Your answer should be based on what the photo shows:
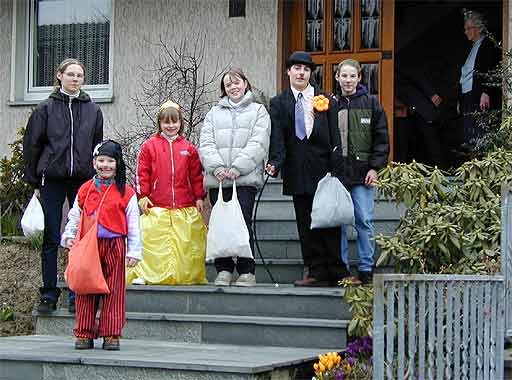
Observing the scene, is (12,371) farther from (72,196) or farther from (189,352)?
(72,196)

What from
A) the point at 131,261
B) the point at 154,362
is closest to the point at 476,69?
the point at 131,261

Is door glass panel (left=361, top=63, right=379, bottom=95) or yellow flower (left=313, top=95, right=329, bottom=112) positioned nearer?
yellow flower (left=313, top=95, right=329, bottom=112)

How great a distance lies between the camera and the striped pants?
25.0ft

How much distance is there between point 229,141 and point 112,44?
4.42m

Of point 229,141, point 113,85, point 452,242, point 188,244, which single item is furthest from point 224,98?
point 113,85

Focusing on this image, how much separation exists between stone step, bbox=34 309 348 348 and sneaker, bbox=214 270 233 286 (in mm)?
427

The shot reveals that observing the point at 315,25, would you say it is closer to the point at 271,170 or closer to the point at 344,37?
the point at 344,37

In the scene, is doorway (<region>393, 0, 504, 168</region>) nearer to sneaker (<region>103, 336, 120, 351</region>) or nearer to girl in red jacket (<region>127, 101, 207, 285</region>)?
girl in red jacket (<region>127, 101, 207, 285</region>)

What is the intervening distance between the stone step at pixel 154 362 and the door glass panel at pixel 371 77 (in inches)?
182

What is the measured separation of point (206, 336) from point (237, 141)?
158 cm

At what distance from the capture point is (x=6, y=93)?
13.1 metres

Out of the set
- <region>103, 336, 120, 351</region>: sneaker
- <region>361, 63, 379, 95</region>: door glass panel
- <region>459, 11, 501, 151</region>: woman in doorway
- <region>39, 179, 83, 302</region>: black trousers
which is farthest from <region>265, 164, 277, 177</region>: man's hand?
<region>361, 63, 379, 95</region>: door glass panel

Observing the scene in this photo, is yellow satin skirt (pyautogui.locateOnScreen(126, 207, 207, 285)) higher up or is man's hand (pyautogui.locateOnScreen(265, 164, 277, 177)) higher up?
man's hand (pyautogui.locateOnScreen(265, 164, 277, 177))

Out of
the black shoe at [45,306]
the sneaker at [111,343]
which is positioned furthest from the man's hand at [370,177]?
the black shoe at [45,306]
